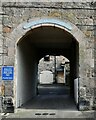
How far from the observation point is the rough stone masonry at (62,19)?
11.3m

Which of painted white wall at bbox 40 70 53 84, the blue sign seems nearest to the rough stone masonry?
the blue sign

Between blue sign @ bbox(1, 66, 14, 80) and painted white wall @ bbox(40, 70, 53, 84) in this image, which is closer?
blue sign @ bbox(1, 66, 14, 80)

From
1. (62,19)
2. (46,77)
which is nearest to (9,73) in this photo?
(62,19)

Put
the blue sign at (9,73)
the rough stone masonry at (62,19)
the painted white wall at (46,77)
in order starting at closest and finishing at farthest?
the blue sign at (9,73)
the rough stone masonry at (62,19)
the painted white wall at (46,77)

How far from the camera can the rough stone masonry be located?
1127 cm

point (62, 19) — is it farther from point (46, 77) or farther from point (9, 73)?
point (46, 77)

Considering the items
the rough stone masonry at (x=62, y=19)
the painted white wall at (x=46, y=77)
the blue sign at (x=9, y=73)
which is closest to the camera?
the blue sign at (x=9, y=73)

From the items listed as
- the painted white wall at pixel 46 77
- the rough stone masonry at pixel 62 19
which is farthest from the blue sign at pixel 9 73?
the painted white wall at pixel 46 77

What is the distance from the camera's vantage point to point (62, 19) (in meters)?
11.3

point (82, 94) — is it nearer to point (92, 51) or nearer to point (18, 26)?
point (92, 51)

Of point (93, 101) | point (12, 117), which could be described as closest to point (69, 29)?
point (93, 101)

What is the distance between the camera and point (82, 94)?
36.7 feet

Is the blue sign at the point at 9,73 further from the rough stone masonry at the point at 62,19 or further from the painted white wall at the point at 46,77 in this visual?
the painted white wall at the point at 46,77

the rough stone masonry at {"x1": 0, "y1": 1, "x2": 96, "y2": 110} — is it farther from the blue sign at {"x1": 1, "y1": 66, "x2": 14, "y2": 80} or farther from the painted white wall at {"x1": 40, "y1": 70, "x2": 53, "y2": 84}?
the painted white wall at {"x1": 40, "y1": 70, "x2": 53, "y2": 84}
